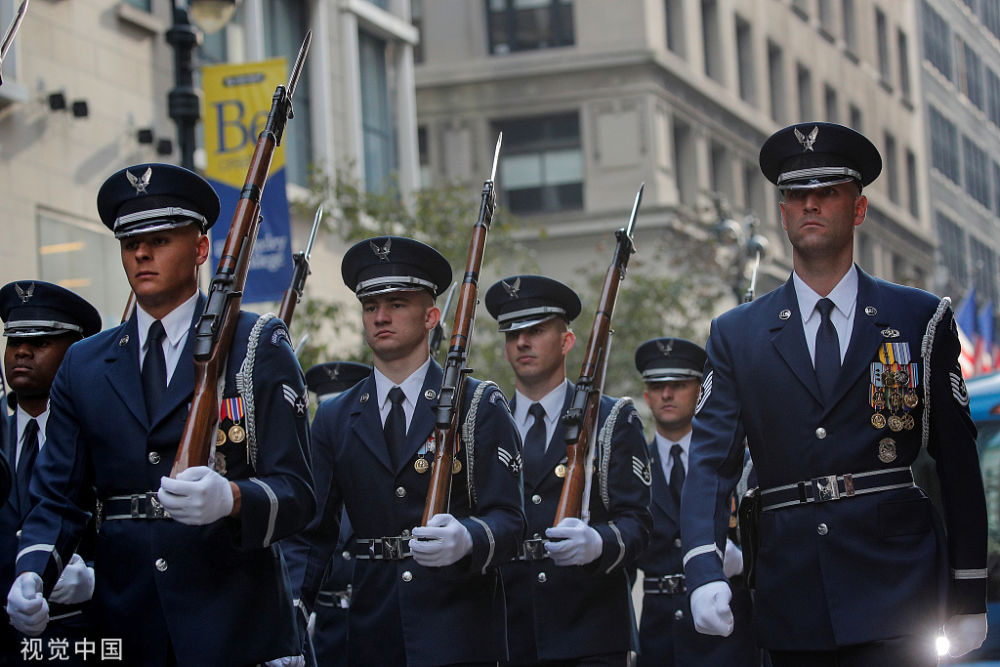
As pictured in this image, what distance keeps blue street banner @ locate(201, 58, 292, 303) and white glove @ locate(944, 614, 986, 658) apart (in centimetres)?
963

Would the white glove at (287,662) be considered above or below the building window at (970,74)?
below

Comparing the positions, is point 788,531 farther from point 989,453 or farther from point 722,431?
point 989,453

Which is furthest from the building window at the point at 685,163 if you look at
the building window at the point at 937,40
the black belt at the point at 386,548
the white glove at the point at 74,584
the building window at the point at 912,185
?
the white glove at the point at 74,584

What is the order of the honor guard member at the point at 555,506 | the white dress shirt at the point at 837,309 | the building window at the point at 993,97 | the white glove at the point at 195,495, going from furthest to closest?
the building window at the point at 993,97 < the honor guard member at the point at 555,506 < the white dress shirt at the point at 837,309 < the white glove at the point at 195,495

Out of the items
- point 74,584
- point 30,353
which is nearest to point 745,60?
point 30,353

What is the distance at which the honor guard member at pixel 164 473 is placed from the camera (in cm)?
581

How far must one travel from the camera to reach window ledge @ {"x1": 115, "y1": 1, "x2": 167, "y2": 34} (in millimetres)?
19484

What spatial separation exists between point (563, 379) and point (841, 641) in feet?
12.1

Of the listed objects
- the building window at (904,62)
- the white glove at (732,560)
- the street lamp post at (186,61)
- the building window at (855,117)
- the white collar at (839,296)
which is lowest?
the white glove at (732,560)

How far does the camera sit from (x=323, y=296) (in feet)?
79.5

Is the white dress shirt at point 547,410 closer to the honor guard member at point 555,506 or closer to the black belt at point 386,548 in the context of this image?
the honor guard member at point 555,506

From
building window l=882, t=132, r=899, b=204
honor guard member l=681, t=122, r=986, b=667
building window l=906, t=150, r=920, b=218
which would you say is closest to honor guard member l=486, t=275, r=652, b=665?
honor guard member l=681, t=122, r=986, b=667

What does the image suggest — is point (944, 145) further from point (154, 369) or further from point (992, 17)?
point (154, 369)

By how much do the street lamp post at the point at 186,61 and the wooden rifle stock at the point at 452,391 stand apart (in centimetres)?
618
